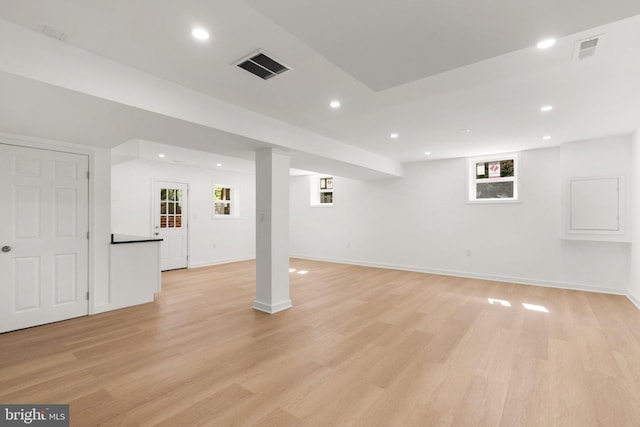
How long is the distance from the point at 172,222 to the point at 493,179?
7.70m

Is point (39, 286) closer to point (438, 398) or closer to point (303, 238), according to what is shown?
point (438, 398)

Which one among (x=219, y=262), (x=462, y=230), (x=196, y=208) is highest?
(x=196, y=208)

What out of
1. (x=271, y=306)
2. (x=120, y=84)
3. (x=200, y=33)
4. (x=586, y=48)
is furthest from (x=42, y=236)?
(x=586, y=48)

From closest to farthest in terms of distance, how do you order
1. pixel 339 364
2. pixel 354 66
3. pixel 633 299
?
1. pixel 354 66
2. pixel 339 364
3. pixel 633 299

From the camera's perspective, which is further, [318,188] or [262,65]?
[318,188]

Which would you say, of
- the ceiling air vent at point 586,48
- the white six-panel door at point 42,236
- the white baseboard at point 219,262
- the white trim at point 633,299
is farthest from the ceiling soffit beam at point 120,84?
the white trim at point 633,299

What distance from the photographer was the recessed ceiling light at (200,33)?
2.06 m

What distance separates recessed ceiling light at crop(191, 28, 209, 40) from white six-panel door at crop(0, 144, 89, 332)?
3040 millimetres

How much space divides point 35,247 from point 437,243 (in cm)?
713

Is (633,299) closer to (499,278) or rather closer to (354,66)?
(499,278)

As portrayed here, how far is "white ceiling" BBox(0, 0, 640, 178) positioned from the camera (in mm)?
1562

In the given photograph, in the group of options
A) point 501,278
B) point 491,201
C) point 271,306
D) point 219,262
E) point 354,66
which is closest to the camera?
point 354,66

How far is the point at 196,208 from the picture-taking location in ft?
25.7

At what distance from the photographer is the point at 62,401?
2121mm
